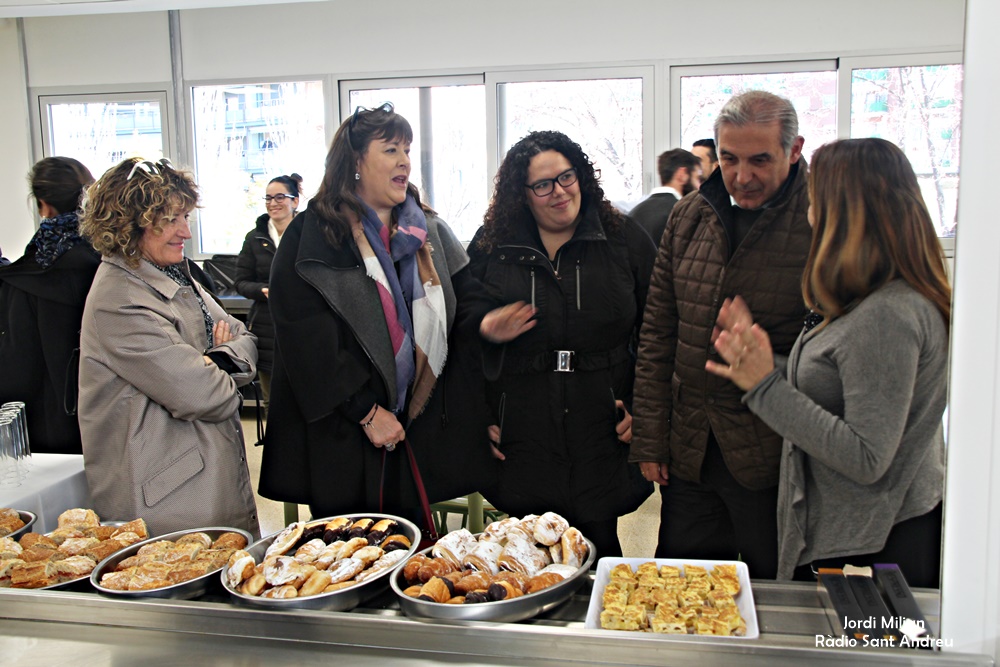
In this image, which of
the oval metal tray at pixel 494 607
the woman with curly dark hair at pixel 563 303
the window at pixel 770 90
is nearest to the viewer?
the oval metal tray at pixel 494 607

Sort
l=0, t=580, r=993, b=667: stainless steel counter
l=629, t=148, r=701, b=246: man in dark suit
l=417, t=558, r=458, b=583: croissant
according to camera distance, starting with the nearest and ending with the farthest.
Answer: l=0, t=580, r=993, b=667: stainless steel counter, l=417, t=558, r=458, b=583: croissant, l=629, t=148, r=701, b=246: man in dark suit

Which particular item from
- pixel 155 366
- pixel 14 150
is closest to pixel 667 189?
pixel 155 366

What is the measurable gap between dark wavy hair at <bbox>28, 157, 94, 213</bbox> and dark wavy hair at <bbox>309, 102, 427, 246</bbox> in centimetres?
60

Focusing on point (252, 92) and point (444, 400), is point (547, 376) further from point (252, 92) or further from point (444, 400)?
point (252, 92)

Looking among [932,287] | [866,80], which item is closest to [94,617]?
[932,287]

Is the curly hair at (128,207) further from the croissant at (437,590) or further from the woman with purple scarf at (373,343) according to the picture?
the croissant at (437,590)

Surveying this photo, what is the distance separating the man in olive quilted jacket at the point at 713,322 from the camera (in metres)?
1.69

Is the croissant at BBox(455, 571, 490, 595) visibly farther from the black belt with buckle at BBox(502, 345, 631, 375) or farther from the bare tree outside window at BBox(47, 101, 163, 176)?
the bare tree outside window at BBox(47, 101, 163, 176)

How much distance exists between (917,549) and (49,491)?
2031 millimetres

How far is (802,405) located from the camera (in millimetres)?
1553

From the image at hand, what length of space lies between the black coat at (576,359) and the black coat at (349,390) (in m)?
0.07

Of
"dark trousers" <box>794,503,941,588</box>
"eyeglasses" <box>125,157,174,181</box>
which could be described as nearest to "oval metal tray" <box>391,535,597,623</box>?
"dark trousers" <box>794,503,941,588</box>

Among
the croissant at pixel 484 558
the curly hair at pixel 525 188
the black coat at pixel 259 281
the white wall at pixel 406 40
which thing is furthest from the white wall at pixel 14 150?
the croissant at pixel 484 558

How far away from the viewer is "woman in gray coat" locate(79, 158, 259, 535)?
6.15ft
